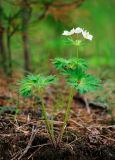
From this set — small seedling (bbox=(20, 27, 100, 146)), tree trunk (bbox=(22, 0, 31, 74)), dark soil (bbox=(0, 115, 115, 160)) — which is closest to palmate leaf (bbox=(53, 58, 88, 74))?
small seedling (bbox=(20, 27, 100, 146))

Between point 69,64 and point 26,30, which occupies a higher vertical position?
point 26,30

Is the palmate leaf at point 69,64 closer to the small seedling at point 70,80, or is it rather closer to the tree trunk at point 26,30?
the small seedling at point 70,80

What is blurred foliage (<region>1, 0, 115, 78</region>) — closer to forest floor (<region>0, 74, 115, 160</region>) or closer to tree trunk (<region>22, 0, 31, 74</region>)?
tree trunk (<region>22, 0, 31, 74</region>)

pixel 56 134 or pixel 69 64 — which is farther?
pixel 56 134

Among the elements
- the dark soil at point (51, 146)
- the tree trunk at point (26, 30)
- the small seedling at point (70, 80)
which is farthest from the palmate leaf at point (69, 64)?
the tree trunk at point (26, 30)

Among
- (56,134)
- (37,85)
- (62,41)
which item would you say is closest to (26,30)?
(62,41)

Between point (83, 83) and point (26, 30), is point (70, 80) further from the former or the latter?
point (26, 30)
